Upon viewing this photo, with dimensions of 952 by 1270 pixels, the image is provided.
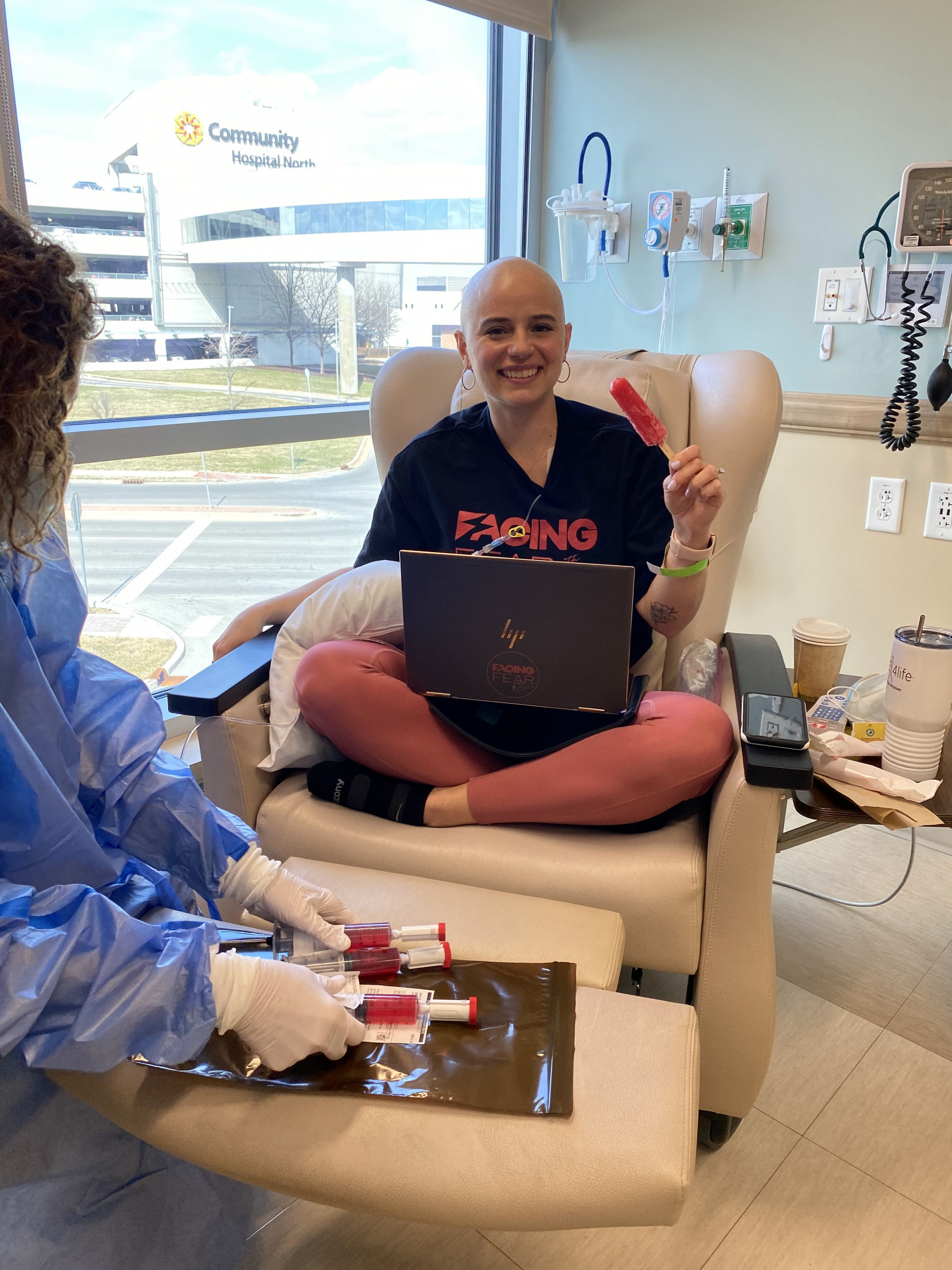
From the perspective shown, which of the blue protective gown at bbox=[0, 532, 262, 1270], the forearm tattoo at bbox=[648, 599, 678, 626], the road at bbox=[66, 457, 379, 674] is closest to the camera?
the blue protective gown at bbox=[0, 532, 262, 1270]

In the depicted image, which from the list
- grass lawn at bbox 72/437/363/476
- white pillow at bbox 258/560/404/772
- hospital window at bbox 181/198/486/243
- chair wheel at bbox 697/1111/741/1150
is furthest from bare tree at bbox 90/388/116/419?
chair wheel at bbox 697/1111/741/1150

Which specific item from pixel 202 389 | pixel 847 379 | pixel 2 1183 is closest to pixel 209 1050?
pixel 2 1183

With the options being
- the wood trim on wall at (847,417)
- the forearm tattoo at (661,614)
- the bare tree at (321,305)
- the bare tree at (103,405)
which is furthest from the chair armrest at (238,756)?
the bare tree at (321,305)

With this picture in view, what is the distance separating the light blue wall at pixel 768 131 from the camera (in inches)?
75.9

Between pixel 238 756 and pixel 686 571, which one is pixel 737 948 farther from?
pixel 238 756

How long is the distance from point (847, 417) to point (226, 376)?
150cm

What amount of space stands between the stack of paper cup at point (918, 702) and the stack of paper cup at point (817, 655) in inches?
9.4

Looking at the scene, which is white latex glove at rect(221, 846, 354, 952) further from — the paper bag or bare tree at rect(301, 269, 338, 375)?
bare tree at rect(301, 269, 338, 375)

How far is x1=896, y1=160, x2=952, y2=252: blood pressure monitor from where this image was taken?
1.79m

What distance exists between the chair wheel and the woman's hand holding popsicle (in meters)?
0.80

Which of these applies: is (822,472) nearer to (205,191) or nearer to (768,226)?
(768,226)

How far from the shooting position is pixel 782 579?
230 cm

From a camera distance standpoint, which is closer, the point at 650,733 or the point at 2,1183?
the point at 2,1183

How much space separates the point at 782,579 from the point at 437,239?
4.63ft
